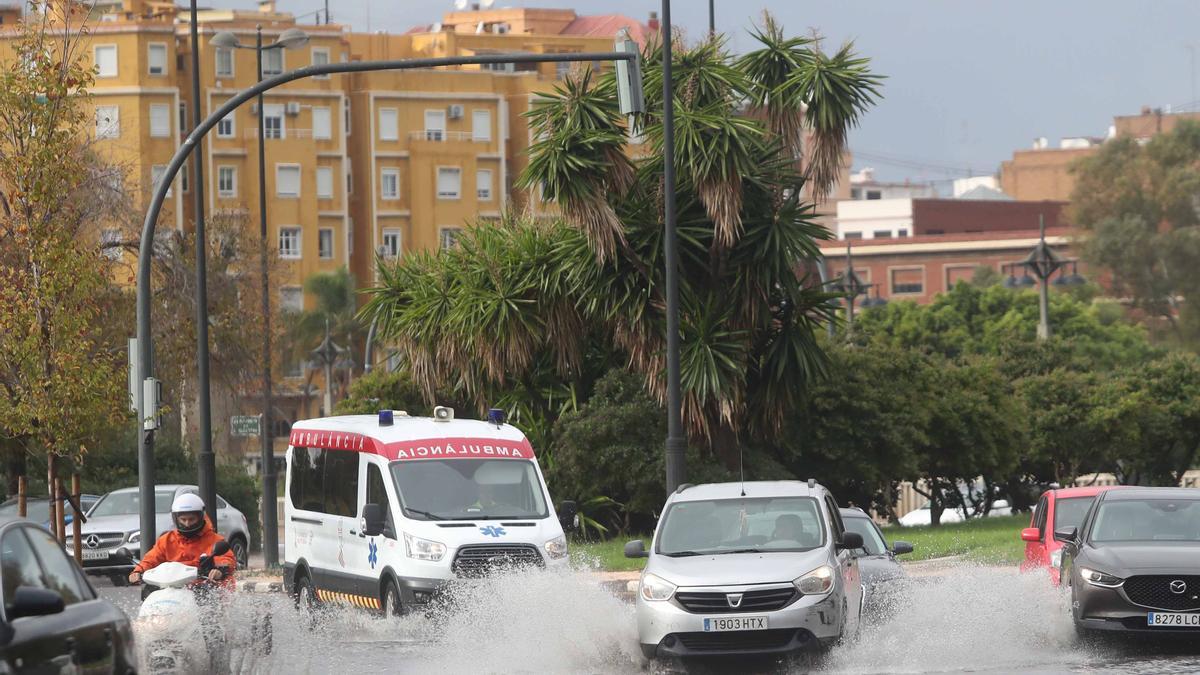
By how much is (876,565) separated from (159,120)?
85.7 m

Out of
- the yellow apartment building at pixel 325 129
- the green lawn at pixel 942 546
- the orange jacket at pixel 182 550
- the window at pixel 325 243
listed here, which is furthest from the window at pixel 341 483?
the window at pixel 325 243

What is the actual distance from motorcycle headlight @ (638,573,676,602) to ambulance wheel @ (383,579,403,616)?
14.9ft

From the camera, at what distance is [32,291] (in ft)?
74.3

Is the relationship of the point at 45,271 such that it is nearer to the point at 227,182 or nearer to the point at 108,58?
the point at 227,182

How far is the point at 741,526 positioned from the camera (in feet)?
52.5

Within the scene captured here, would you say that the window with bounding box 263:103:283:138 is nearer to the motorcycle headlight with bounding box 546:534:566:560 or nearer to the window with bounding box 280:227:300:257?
the window with bounding box 280:227:300:257

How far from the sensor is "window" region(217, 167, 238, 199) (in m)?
100

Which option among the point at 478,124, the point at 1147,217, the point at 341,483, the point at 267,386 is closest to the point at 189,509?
the point at 341,483

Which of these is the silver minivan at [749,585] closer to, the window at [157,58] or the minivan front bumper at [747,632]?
the minivan front bumper at [747,632]

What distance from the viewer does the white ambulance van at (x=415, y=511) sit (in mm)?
19031

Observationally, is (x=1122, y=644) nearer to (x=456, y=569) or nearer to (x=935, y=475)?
(x=456, y=569)

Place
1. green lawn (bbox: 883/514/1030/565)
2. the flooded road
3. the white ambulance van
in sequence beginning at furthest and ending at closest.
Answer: green lawn (bbox: 883/514/1030/565)
the white ambulance van
the flooded road

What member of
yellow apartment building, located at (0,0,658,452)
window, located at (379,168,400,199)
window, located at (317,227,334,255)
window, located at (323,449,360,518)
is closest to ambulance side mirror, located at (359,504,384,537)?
window, located at (323,449,360,518)

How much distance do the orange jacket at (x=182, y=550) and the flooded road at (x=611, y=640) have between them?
548 millimetres
